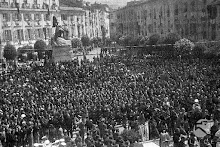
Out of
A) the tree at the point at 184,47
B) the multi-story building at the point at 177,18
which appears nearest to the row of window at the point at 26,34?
the multi-story building at the point at 177,18

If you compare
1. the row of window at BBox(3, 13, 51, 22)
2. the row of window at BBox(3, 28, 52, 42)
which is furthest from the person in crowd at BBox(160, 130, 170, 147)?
the row of window at BBox(3, 13, 51, 22)

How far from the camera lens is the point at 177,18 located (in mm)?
47719

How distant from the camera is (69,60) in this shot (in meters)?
37.5

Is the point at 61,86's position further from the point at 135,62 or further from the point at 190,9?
the point at 190,9

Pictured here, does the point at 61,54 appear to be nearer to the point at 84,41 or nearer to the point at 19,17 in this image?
the point at 19,17

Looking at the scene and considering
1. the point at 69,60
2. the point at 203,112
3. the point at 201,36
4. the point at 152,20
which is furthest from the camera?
the point at 152,20

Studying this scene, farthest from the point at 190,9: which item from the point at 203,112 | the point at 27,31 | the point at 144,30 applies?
the point at 203,112

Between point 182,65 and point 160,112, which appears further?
point 182,65

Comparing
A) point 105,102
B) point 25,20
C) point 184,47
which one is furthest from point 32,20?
point 105,102

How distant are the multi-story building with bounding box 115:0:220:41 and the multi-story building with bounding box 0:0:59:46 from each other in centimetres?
1556

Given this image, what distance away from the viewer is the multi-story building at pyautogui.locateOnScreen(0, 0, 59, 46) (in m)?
47.6

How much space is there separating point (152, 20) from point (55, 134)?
41.6 metres

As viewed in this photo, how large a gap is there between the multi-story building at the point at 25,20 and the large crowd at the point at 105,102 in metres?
18.3

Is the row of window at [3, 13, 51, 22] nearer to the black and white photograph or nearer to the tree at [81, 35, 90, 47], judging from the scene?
the black and white photograph
